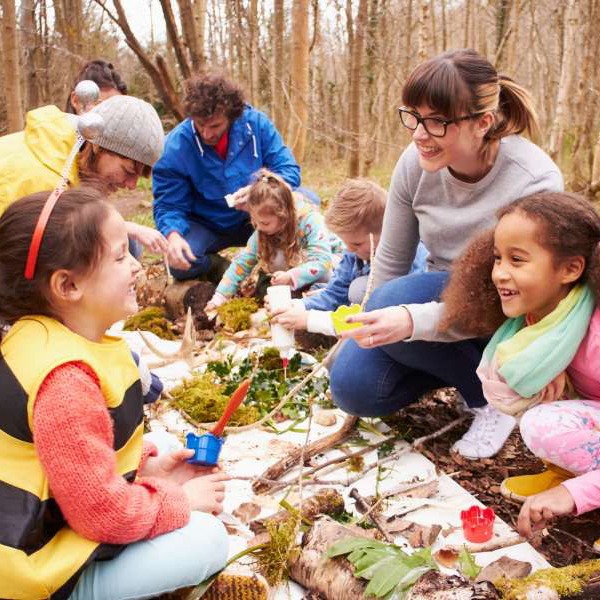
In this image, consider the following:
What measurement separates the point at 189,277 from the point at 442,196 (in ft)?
7.45

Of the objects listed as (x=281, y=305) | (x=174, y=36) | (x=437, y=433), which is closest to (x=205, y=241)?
(x=281, y=305)

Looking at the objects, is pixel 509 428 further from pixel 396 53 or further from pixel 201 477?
pixel 396 53

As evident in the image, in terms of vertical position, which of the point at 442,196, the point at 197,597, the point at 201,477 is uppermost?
the point at 442,196

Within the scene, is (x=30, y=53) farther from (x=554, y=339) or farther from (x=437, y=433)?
(x=554, y=339)

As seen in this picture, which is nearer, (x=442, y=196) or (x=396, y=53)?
(x=442, y=196)

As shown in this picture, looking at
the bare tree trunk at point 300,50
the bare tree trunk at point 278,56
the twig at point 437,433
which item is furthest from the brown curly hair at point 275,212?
the bare tree trunk at point 278,56

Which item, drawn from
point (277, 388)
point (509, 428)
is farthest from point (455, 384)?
point (277, 388)

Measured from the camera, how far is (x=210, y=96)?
3.74m

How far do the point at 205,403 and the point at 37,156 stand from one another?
1.06 metres

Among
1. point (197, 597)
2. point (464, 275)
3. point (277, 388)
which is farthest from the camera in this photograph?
point (277, 388)

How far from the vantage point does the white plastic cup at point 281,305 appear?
255cm

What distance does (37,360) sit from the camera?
1267mm

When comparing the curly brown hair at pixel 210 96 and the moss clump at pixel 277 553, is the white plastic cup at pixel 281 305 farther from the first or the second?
the curly brown hair at pixel 210 96

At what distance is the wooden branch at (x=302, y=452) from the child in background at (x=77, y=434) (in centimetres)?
52
